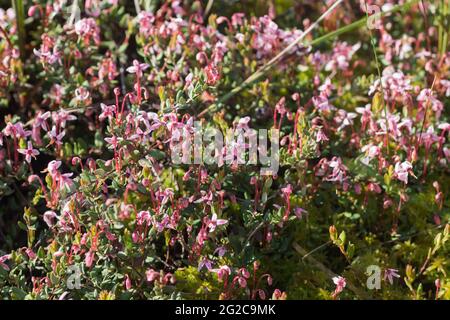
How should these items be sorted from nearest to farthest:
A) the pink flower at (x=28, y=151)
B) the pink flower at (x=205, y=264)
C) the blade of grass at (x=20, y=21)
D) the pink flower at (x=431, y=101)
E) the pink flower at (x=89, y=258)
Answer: the pink flower at (x=89, y=258) < the pink flower at (x=205, y=264) < the pink flower at (x=28, y=151) < the pink flower at (x=431, y=101) < the blade of grass at (x=20, y=21)

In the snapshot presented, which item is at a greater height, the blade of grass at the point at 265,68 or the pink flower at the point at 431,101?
the blade of grass at the point at 265,68

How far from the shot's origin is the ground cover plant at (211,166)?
261 cm

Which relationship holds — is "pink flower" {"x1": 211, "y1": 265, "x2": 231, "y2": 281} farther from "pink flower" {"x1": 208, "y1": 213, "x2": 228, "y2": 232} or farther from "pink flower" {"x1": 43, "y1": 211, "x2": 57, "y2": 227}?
"pink flower" {"x1": 43, "y1": 211, "x2": 57, "y2": 227}

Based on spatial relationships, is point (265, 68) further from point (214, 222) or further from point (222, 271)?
point (222, 271)

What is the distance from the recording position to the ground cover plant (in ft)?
8.55

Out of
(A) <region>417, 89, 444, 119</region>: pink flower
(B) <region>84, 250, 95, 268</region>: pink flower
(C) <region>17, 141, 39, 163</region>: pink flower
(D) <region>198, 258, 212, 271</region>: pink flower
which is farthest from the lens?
(A) <region>417, 89, 444, 119</region>: pink flower

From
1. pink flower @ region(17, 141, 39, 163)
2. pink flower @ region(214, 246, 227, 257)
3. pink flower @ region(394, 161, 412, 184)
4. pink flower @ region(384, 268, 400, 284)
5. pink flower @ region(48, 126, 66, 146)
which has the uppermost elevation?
pink flower @ region(48, 126, 66, 146)

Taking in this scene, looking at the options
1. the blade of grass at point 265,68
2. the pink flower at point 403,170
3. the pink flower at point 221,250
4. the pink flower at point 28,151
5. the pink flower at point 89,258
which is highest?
the blade of grass at point 265,68

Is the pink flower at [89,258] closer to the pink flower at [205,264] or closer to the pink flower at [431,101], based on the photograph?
the pink flower at [205,264]

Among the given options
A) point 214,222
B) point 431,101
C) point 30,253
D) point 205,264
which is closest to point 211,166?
point 214,222

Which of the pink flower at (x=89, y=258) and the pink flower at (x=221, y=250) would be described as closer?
the pink flower at (x=89, y=258)

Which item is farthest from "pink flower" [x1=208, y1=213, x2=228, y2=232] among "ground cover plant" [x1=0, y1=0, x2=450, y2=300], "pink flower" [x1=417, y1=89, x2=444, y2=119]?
"pink flower" [x1=417, y1=89, x2=444, y2=119]

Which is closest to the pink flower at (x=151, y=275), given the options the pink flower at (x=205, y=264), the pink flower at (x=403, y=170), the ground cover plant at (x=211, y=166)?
the ground cover plant at (x=211, y=166)

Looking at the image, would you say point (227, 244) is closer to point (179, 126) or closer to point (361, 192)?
point (179, 126)
